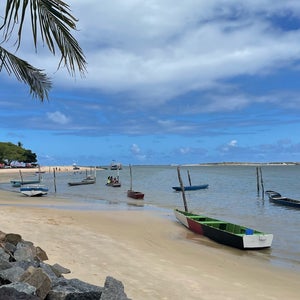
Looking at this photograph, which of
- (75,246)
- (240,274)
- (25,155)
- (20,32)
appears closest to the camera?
(20,32)

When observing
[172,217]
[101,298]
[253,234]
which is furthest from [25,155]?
[101,298]

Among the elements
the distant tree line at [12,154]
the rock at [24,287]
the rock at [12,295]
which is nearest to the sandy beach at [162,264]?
the rock at [24,287]

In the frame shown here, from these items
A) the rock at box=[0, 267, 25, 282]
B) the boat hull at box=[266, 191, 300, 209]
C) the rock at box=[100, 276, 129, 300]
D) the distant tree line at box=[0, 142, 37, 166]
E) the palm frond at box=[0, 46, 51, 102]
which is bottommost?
the boat hull at box=[266, 191, 300, 209]

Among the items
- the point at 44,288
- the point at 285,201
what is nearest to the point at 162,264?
the point at 44,288

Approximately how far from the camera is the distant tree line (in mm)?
121500

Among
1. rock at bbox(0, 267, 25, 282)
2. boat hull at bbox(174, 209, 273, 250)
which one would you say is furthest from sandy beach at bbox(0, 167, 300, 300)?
rock at bbox(0, 267, 25, 282)

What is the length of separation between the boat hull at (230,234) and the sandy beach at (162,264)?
464 millimetres

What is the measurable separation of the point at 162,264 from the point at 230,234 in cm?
525

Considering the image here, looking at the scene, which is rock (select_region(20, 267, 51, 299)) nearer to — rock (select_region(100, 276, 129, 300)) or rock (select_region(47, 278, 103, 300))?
rock (select_region(47, 278, 103, 300))

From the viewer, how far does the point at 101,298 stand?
4820 mm

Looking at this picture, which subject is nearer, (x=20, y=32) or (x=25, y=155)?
(x=20, y=32)

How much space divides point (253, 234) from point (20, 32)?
1389 centimetres

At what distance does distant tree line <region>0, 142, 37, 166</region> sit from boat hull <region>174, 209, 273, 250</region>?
361ft

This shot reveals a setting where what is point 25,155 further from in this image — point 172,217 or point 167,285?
point 167,285
